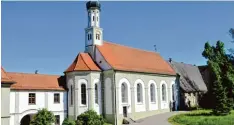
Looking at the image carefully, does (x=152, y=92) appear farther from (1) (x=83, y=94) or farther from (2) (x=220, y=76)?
(1) (x=83, y=94)

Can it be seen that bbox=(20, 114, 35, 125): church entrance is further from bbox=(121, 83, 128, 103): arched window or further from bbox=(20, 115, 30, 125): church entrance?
bbox=(121, 83, 128, 103): arched window

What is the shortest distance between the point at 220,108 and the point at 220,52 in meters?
8.58

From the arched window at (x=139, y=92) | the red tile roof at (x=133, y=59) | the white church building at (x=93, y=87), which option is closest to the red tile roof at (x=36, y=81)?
the white church building at (x=93, y=87)

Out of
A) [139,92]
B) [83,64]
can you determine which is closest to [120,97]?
[139,92]

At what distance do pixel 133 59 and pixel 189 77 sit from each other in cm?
1420

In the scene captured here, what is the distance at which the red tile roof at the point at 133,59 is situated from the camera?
123 feet

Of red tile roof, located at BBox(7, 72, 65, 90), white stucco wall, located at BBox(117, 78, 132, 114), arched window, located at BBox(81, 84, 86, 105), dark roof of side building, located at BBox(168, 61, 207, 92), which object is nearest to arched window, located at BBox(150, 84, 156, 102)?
white stucco wall, located at BBox(117, 78, 132, 114)

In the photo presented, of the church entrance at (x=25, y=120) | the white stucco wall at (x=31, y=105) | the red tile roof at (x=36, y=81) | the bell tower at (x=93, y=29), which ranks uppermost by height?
the bell tower at (x=93, y=29)

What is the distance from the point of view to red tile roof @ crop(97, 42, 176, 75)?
37.6 meters

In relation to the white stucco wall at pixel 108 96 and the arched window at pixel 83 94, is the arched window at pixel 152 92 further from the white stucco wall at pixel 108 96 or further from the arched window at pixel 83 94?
the arched window at pixel 83 94

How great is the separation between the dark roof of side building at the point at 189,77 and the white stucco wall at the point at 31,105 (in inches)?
852

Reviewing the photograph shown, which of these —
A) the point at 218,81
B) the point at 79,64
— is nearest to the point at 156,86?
the point at 218,81

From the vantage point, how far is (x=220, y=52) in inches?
1578

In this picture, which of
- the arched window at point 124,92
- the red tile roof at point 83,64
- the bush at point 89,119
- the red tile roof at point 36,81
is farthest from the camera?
the arched window at point 124,92
